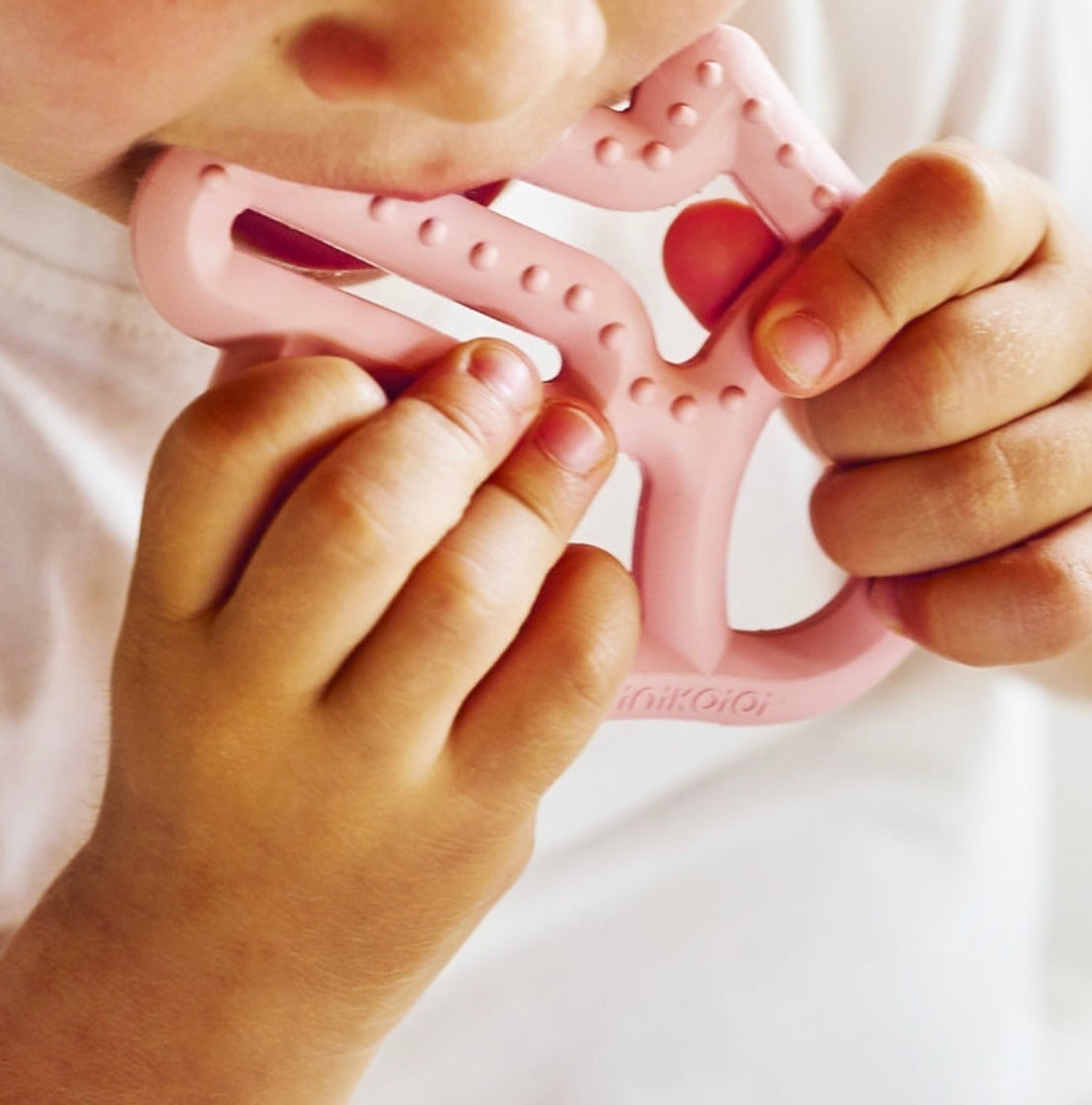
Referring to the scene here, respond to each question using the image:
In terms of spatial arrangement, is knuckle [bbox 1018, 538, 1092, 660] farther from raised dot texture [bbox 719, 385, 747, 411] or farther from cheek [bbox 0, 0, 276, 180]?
cheek [bbox 0, 0, 276, 180]

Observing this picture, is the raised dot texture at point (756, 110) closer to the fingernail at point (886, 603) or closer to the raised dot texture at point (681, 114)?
the raised dot texture at point (681, 114)

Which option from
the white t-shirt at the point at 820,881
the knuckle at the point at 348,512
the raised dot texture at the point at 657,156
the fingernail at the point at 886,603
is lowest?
the white t-shirt at the point at 820,881

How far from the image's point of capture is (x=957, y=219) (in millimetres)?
476

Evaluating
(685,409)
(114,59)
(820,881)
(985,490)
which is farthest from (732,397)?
(820,881)

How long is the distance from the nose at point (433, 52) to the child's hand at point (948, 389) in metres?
0.15

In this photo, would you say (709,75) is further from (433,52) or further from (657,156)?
(433,52)

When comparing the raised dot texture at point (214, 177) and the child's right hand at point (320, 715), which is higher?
the raised dot texture at point (214, 177)

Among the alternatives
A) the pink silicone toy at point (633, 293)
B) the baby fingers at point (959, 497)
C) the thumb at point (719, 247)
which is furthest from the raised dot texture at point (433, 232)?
the baby fingers at point (959, 497)

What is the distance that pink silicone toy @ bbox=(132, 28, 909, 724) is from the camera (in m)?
0.38

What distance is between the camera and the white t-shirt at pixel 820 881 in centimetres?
70

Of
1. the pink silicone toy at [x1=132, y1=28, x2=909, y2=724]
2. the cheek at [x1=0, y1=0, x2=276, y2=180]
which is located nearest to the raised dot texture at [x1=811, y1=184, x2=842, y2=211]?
the pink silicone toy at [x1=132, y1=28, x2=909, y2=724]

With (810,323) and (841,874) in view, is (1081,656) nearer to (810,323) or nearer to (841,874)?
(841,874)

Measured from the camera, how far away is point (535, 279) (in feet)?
1.37

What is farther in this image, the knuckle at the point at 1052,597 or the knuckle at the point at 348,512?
the knuckle at the point at 1052,597
